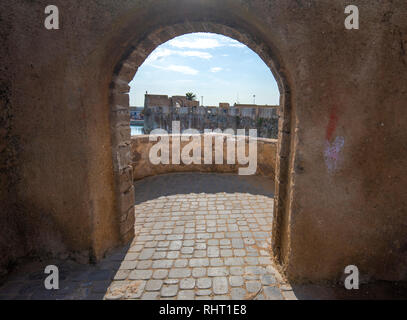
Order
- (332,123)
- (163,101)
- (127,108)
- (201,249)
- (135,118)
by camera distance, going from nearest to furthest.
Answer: (332,123) < (201,249) < (127,108) < (163,101) < (135,118)

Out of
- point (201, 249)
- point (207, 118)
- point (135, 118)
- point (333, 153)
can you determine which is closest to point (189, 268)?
point (201, 249)

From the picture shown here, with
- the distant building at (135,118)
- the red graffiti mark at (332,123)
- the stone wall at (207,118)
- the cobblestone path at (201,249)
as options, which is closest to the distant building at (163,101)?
the stone wall at (207,118)

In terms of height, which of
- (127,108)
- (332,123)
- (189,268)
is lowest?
(189,268)

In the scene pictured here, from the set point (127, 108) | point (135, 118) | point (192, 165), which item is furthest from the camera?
point (135, 118)

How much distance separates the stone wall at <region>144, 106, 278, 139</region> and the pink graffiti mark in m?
21.9

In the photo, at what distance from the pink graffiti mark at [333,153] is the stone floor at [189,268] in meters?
1.39

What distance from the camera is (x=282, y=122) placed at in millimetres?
2652

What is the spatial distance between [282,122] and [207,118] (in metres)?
23.6

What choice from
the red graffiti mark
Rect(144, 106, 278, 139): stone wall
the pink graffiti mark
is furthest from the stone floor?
Rect(144, 106, 278, 139): stone wall

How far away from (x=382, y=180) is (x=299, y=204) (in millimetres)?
917

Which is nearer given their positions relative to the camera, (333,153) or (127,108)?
(333,153)

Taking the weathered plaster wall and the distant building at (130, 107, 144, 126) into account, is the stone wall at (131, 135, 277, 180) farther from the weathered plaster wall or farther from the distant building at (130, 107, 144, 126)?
the distant building at (130, 107, 144, 126)

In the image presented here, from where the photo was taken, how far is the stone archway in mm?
2648

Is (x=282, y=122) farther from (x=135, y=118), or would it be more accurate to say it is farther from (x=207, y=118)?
(x=135, y=118)
